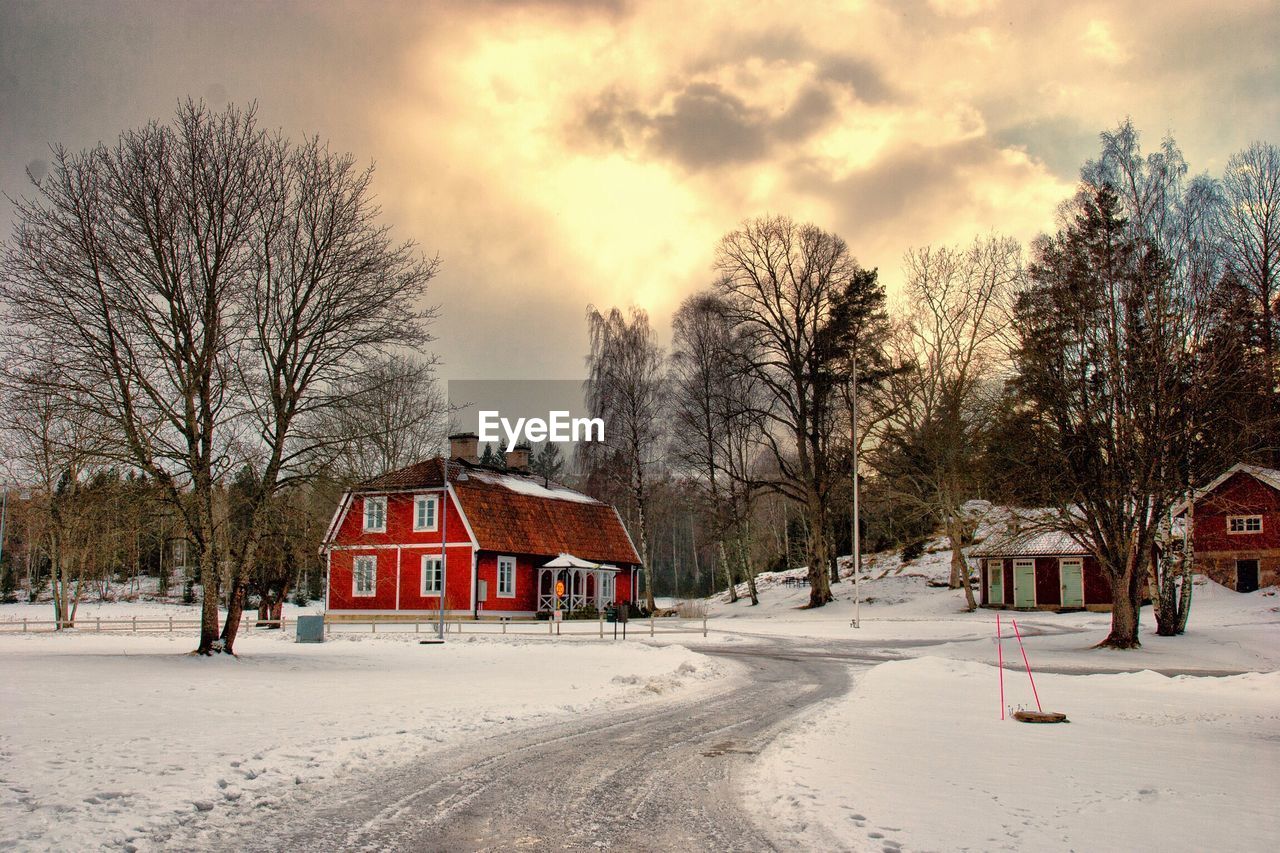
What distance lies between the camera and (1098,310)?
939 inches

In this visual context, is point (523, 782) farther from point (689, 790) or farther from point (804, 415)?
point (804, 415)

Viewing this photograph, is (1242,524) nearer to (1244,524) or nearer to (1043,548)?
(1244,524)

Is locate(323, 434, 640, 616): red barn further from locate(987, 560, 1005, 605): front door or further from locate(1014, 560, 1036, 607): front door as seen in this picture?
locate(1014, 560, 1036, 607): front door

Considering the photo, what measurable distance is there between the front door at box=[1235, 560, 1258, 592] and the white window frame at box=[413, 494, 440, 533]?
34.8 meters

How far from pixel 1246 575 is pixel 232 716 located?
142 feet

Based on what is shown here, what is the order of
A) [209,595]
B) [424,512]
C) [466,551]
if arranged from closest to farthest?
[209,595] < [466,551] < [424,512]

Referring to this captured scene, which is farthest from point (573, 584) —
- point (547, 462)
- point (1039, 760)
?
point (547, 462)

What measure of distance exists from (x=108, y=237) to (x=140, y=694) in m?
9.81

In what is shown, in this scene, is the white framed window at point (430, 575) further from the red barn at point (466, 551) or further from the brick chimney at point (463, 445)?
the brick chimney at point (463, 445)

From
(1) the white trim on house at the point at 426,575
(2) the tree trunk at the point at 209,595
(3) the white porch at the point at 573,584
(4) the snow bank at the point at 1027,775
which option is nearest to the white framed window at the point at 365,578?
(1) the white trim on house at the point at 426,575

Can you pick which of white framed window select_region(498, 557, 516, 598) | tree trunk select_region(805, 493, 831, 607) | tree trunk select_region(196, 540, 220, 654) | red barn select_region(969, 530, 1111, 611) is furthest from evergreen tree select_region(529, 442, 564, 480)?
tree trunk select_region(196, 540, 220, 654)

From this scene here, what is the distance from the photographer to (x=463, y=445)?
4672 cm

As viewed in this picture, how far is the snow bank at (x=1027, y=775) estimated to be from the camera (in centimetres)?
632

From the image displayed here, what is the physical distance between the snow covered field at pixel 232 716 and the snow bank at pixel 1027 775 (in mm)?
3987
